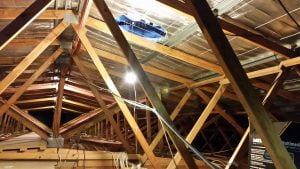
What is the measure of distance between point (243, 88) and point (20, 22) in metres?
1.83

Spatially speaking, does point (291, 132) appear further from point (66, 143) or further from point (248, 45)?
point (66, 143)

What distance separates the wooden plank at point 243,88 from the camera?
1.46 m

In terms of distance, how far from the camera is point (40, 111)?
1230 cm

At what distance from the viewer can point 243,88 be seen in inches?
58.1

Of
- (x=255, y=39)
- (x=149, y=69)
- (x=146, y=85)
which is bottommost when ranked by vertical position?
(x=146, y=85)

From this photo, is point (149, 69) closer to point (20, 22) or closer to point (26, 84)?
point (26, 84)

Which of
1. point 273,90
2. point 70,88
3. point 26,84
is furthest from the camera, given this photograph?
point 70,88

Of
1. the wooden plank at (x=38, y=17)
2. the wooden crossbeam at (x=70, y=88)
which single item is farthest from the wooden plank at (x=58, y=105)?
the wooden plank at (x=38, y=17)

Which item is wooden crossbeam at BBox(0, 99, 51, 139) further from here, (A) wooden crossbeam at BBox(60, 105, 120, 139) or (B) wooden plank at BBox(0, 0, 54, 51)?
(B) wooden plank at BBox(0, 0, 54, 51)

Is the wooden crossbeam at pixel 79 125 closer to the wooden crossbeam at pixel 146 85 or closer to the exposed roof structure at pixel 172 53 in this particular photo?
the exposed roof structure at pixel 172 53

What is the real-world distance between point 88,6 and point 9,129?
25.9 feet

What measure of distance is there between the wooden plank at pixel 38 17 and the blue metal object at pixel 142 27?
102 cm

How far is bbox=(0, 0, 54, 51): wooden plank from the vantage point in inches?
85.4

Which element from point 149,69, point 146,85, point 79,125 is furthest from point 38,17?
point 79,125
